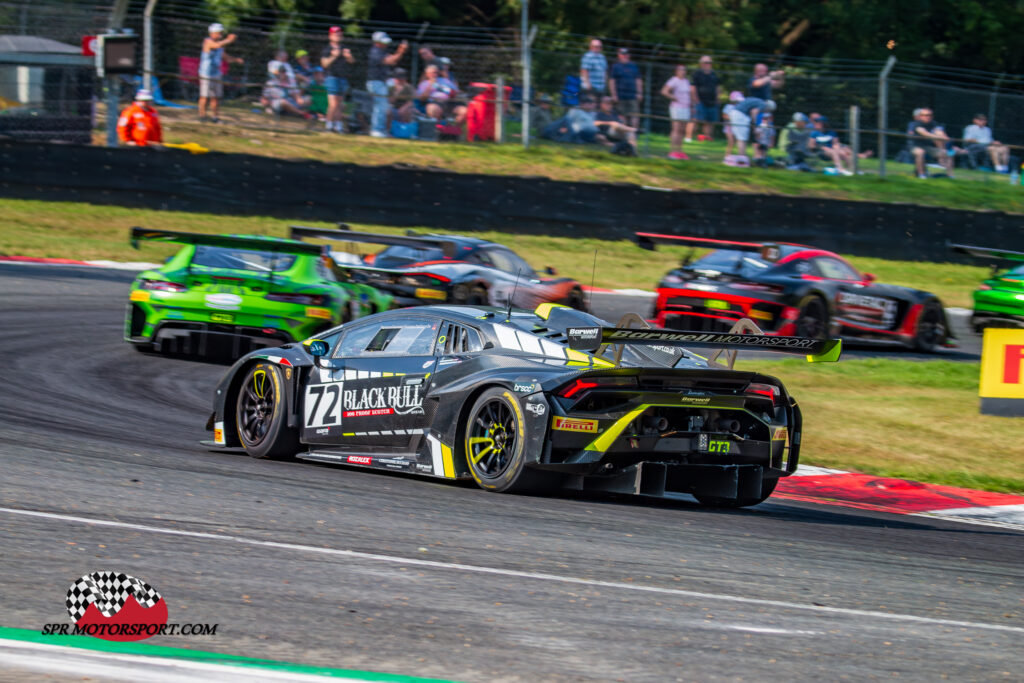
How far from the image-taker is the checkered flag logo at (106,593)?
457cm

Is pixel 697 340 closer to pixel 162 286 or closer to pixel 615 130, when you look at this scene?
pixel 162 286

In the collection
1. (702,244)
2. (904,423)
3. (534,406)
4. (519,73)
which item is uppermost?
(519,73)

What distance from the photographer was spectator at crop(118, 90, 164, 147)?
21.7 meters

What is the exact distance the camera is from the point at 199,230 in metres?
20.9

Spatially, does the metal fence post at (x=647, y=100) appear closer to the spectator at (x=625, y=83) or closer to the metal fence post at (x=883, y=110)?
the spectator at (x=625, y=83)

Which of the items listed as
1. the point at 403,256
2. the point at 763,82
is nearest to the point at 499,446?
the point at 403,256

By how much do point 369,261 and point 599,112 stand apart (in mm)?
9554

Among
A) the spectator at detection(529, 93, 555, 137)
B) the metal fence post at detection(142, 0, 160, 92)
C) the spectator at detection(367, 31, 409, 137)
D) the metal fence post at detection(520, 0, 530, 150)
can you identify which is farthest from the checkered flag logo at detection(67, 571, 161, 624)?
the spectator at detection(529, 93, 555, 137)

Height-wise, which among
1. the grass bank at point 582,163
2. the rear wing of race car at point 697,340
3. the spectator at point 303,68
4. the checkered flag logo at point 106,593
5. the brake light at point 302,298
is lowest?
the checkered flag logo at point 106,593

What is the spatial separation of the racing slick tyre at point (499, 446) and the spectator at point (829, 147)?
754 inches

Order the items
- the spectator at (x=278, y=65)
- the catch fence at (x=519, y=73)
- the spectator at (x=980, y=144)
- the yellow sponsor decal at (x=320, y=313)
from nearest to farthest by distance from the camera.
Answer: the yellow sponsor decal at (x=320, y=313), the catch fence at (x=519, y=73), the spectator at (x=278, y=65), the spectator at (x=980, y=144)

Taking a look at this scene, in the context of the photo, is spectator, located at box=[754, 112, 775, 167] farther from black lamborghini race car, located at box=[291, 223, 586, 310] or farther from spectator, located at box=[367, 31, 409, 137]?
black lamborghini race car, located at box=[291, 223, 586, 310]

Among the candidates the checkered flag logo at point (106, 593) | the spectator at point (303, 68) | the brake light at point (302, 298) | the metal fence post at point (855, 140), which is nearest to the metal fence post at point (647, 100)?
the metal fence post at point (855, 140)

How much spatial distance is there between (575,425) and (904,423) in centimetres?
611
